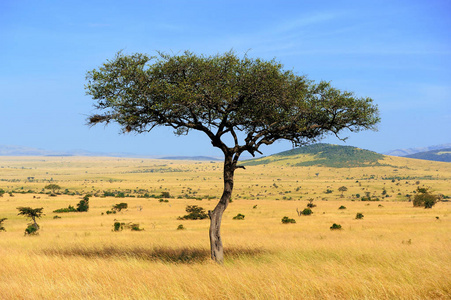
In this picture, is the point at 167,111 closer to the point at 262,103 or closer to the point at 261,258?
the point at 262,103

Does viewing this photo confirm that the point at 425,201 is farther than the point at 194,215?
Yes

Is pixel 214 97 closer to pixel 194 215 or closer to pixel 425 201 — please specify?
pixel 194 215

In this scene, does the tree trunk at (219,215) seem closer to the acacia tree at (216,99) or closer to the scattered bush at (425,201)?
the acacia tree at (216,99)

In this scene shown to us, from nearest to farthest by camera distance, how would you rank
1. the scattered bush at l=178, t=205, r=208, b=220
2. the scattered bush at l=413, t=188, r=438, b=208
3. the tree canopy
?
1. the tree canopy
2. the scattered bush at l=178, t=205, r=208, b=220
3. the scattered bush at l=413, t=188, r=438, b=208

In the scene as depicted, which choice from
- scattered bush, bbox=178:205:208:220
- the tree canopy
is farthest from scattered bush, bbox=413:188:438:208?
the tree canopy

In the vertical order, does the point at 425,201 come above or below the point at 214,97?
below

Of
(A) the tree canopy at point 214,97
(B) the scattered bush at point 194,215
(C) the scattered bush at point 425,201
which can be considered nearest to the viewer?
(A) the tree canopy at point 214,97

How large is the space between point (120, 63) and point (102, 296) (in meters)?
10.2

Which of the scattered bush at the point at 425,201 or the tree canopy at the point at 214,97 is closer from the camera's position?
the tree canopy at the point at 214,97

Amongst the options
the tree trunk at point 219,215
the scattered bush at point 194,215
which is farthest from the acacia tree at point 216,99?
the scattered bush at point 194,215

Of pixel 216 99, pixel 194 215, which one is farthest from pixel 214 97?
pixel 194 215

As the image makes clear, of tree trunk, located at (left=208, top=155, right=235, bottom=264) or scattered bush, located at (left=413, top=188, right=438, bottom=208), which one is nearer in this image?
tree trunk, located at (left=208, top=155, right=235, bottom=264)

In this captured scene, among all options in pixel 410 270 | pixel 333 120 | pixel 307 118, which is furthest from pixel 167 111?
pixel 410 270

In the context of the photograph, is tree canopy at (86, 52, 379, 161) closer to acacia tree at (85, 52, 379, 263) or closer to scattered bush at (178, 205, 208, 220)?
acacia tree at (85, 52, 379, 263)
